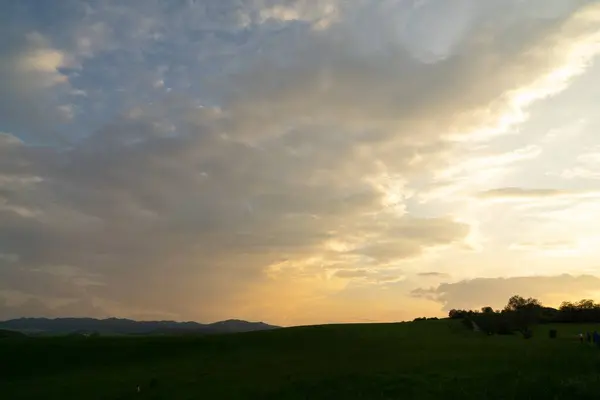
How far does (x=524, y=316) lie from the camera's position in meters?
99.0

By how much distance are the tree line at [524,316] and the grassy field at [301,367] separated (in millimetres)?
5394

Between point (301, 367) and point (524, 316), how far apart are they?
61516mm

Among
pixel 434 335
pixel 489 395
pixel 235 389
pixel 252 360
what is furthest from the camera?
pixel 434 335

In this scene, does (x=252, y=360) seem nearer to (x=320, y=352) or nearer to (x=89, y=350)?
(x=320, y=352)

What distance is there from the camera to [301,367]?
5562 cm

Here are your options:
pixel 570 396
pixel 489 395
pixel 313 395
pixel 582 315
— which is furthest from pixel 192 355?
pixel 582 315

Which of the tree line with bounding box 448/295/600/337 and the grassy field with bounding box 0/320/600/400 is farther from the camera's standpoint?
the tree line with bounding box 448/295/600/337

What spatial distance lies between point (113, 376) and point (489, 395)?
41.2m

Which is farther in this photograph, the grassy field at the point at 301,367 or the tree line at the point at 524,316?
the tree line at the point at 524,316

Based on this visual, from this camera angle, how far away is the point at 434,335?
3484 inches

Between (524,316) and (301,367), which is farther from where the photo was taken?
(524,316)

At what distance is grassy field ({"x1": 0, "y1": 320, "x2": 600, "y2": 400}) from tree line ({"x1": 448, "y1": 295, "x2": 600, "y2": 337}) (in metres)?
5.39

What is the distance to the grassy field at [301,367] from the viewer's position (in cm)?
3891

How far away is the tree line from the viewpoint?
9656cm
